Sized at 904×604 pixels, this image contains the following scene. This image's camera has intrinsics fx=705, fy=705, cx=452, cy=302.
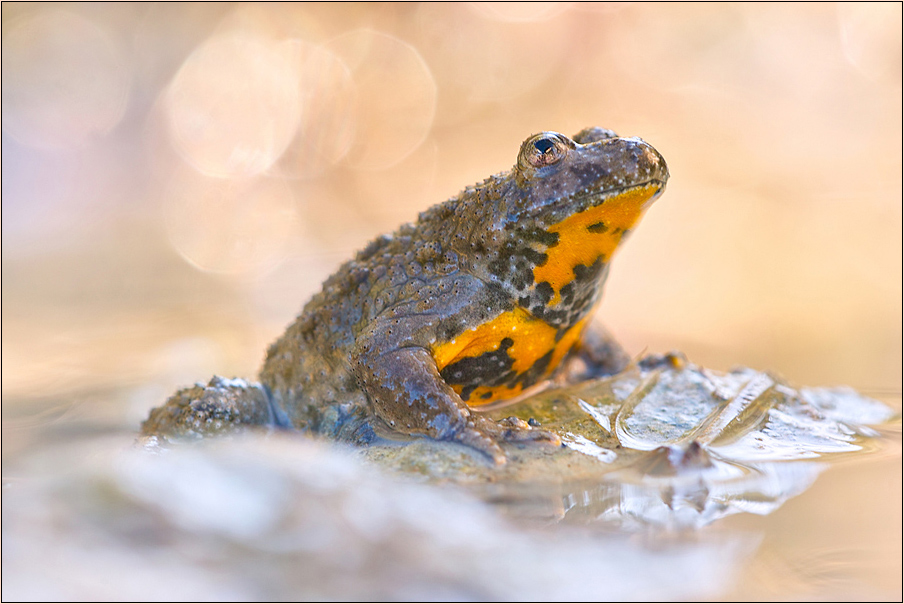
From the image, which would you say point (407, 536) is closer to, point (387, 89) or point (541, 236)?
point (541, 236)

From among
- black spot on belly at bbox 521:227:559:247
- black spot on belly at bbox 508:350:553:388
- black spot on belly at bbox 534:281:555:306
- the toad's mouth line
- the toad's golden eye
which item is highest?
the toad's golden eye

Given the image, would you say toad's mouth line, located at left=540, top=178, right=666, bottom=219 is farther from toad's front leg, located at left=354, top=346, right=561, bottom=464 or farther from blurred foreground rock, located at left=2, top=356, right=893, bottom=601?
blurred foreground rock, located at left=2, top=356, right=893, bottom=601

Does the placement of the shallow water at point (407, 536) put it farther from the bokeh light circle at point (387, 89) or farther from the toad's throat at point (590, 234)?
the bokeh light circle at point (387, 89)

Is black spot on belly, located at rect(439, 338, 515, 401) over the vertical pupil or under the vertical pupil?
under

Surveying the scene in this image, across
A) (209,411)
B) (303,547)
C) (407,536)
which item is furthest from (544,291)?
(209,411)

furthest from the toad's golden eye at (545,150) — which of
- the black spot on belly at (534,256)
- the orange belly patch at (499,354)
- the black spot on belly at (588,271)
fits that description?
the orange belly patch at (499,354)

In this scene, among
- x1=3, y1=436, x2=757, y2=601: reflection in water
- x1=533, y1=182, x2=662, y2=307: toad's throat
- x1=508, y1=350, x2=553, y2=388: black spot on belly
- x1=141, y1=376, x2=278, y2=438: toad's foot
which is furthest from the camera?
x1=508, y1=350, x2=553, y2=388: black spot on belly

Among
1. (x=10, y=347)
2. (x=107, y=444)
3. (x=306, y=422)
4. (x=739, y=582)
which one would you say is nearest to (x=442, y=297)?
(x=306, y=422)

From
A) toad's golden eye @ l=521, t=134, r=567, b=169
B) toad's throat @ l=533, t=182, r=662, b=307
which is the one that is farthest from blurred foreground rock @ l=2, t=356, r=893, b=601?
toad's golden eye @ l=521, t=134, r=567, b=169
